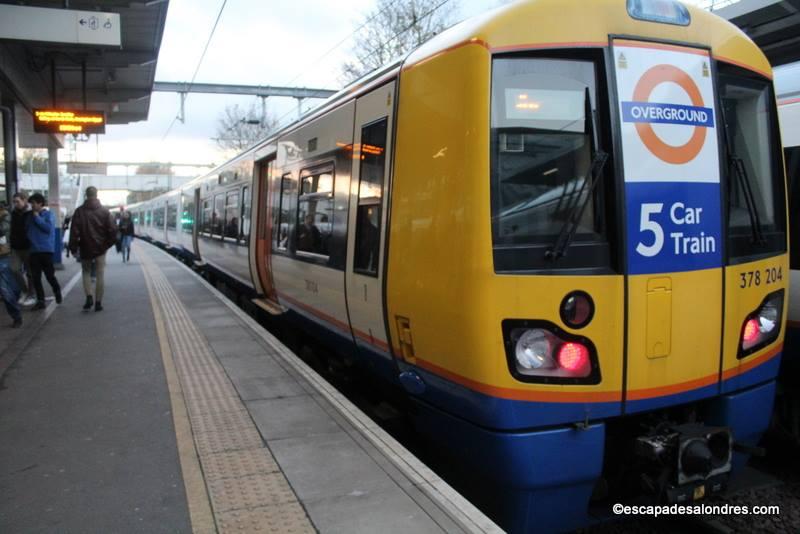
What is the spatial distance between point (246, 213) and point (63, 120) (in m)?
5.06

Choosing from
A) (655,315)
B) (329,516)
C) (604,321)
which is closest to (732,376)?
(655,315)

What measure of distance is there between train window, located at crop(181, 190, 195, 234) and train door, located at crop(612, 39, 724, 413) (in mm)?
15110

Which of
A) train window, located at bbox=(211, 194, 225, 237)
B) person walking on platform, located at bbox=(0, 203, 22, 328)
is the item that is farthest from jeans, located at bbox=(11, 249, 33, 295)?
train window, located at bbox=(211, 194, 225, 237)

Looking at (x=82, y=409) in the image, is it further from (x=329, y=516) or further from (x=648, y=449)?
(x=648, y=449)

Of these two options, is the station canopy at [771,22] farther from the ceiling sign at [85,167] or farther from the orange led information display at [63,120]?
the ceiling sign at [85,167]

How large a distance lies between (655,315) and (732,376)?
27.9 inches

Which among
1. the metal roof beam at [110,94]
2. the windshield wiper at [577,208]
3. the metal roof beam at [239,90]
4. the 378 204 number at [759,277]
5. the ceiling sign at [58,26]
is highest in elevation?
the metal roof beam at [239,90]

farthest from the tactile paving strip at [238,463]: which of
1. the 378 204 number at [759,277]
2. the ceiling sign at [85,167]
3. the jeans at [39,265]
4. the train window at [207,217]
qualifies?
the ceiling sign at [85,167]

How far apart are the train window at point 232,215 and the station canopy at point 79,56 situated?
2.88 m

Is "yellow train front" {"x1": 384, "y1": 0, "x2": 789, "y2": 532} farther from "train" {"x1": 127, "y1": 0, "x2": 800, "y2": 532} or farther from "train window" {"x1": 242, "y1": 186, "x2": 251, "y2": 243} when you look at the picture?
"train window" {"x1": 242, "y1": 186, "x2": 251, "y2": 243}

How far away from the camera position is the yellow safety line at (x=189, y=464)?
2970 millimetres

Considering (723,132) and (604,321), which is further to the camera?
(723,132)

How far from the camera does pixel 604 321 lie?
2926mm

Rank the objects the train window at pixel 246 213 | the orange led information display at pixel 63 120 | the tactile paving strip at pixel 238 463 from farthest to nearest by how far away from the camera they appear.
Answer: the orange led information display at pixel 63 120
the train window at pixel 246 213
the tactile paving strip at pixel 238 463
